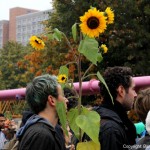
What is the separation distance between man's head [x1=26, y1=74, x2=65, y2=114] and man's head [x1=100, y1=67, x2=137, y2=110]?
0.47 meters

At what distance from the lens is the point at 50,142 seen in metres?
2.54

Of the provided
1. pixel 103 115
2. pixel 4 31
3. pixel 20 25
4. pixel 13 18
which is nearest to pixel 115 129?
pixel 103 115

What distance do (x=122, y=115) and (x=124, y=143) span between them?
269 mm

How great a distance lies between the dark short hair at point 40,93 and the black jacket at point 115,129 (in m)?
0.41

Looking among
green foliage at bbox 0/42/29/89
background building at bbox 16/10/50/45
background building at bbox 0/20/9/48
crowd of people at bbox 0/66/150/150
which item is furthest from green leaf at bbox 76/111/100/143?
background building at bbox 0/20/9/48

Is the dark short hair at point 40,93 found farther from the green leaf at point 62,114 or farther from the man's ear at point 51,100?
the green leaf at point 62,114

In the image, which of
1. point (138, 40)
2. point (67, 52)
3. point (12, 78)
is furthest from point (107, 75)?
point (12, 78)

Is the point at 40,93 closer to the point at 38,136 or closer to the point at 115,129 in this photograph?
the point at 38,136

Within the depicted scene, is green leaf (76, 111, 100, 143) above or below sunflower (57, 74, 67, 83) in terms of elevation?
below

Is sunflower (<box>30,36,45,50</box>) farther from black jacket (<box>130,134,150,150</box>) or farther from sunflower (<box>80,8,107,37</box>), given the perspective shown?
black jacket (<box>130,134,150,150</box>)

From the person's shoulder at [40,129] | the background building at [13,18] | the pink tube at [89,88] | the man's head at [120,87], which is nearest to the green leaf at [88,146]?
the person's shoulder at [40,129]

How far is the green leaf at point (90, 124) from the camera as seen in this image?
2.12 m

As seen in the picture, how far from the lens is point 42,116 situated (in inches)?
108

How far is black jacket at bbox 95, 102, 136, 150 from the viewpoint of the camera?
275cm
